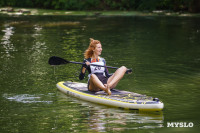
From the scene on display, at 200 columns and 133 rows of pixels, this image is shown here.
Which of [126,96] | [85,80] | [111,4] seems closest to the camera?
[126,96]

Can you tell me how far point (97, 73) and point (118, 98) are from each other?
3.02 feet

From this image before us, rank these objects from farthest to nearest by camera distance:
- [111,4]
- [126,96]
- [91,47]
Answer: [111,4] < [91,47] < [126,96]

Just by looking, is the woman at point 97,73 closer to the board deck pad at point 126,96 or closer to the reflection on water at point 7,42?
the board deck pad at point 126,96

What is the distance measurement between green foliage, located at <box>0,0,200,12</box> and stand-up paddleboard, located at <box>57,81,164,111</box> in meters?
28.7

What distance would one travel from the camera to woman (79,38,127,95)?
9.34 metres

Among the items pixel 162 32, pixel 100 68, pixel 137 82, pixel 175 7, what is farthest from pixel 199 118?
pixel 175 7

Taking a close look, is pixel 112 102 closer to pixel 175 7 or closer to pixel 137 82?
pixel 137 82

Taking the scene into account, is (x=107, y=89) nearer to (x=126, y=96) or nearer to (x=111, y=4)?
(x=126, y=96)

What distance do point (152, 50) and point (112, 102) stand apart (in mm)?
9049

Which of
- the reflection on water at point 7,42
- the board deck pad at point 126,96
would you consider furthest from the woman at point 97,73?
the reflection on water at point 7,42

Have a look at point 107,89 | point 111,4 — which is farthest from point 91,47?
point 111,4

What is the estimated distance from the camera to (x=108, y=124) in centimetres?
794

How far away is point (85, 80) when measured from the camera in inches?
473

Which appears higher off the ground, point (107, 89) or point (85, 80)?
point (107, 89)
